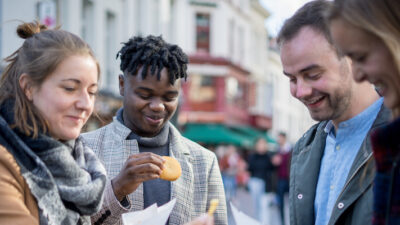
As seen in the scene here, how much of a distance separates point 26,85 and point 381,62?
4.53 ft

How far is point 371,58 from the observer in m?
1.89

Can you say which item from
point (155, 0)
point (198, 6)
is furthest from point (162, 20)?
point (198, 6)

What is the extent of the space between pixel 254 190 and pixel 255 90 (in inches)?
1134

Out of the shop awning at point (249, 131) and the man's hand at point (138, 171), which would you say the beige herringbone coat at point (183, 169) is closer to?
the man's hand at point (138, 171)

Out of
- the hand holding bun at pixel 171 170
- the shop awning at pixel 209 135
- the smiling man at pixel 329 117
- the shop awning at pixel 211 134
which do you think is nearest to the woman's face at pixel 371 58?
the smiling man at pixel 329 117

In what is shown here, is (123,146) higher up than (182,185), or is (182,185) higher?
(123,146)

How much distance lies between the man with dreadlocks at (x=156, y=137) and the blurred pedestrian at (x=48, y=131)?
80 centimetres

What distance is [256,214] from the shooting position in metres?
13.6

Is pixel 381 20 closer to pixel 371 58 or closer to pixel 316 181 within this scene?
pixel 371 58

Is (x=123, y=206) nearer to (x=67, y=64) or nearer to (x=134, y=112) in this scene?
(x=134, y=112)

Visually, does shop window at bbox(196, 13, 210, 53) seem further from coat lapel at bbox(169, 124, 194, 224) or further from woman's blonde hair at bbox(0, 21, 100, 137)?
woman's blonde hair at bbox(0, 21, 100, 137)

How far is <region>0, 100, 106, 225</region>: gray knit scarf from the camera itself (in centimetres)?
235

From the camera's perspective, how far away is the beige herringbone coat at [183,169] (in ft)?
11.1

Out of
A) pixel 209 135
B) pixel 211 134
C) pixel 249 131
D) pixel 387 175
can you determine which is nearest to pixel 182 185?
pixel 387 175
